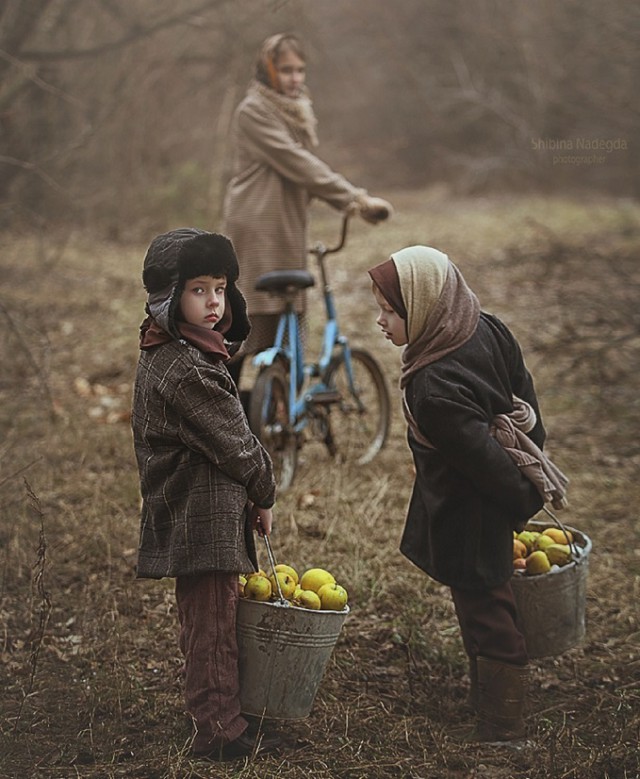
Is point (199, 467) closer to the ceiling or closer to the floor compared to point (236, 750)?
closer to the ceiling

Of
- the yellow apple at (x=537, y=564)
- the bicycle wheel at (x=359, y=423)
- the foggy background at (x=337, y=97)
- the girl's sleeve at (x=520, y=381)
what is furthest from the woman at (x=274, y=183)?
the foggy background at (x=337, y=97)

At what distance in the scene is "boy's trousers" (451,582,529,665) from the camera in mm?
3484

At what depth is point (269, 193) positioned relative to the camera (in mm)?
5750

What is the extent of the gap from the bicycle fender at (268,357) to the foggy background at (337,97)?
163 inches

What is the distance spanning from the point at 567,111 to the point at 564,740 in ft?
56.6

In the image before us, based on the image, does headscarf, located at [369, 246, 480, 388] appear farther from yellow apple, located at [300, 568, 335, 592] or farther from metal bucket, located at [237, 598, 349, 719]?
metal bucket, located at [237, 598, 349, 719]

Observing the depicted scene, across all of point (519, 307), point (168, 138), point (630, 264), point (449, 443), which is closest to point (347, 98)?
point (168, 138)

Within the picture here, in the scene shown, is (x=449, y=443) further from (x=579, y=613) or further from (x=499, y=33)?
(x=499, y=33)

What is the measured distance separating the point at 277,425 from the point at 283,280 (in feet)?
2.46

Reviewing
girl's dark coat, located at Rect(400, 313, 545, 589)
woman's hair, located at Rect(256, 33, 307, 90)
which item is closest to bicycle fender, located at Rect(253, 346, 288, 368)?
woman's hair, located at Rect(256, 33, 307, 90)

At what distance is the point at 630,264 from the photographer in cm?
1251

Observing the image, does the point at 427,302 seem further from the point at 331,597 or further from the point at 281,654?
the point at 281,654

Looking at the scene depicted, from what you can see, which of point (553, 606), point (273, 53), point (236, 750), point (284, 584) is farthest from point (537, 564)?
point (273, 53)

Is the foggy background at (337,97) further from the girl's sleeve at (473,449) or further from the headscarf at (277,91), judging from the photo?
the girl's sleeve at (473,449)
